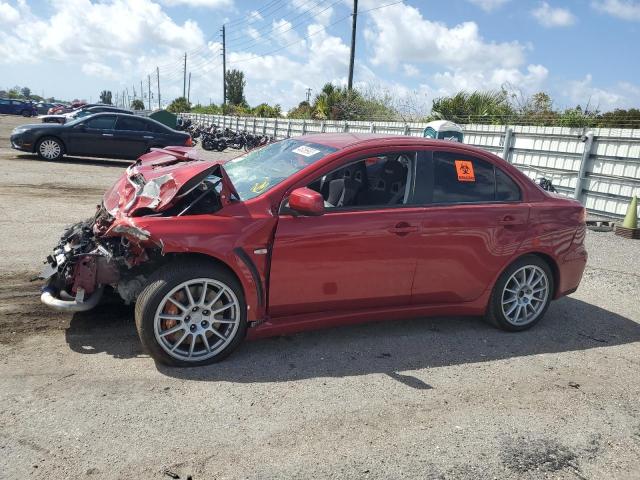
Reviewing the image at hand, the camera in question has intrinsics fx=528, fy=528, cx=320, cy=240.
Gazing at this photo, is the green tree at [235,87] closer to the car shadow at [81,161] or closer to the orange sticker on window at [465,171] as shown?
the car shadow at [81,161]

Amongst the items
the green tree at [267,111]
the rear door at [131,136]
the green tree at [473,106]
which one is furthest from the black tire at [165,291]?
the green tree at [267,111]

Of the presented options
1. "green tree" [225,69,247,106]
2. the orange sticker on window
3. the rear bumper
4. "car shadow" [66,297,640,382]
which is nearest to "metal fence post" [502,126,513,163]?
"car shadow" [66,297,640,382]

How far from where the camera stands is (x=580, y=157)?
11.8 m

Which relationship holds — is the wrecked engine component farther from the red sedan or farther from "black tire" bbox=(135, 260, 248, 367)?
"black tire" bbox=(135, 260, 248, 367)

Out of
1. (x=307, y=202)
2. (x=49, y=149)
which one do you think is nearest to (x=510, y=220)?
(x=307, y=202)

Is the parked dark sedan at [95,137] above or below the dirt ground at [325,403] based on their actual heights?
above

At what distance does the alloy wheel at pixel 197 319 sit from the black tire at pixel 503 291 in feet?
7.94

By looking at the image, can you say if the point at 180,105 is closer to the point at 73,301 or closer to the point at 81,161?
the point at 81,161

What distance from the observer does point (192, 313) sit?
12.1 ft

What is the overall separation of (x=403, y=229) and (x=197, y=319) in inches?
68.5

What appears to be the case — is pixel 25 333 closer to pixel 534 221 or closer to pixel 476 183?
pixel 476 183

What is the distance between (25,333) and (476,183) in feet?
12.8

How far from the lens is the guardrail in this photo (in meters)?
10.8

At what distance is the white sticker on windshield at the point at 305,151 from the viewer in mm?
4340
